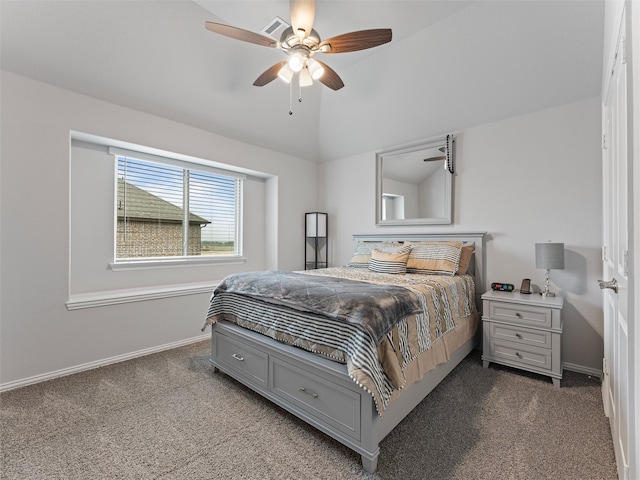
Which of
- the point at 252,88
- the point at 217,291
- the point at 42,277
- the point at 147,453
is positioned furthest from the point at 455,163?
the point at 42,277

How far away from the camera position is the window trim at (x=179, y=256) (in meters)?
3.17

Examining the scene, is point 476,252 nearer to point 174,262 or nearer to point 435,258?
point 435,258

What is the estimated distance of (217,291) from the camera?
8.54 feet

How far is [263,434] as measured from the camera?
1.80 m

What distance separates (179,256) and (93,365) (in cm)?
143

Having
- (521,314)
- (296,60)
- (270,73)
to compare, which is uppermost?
(270,73)

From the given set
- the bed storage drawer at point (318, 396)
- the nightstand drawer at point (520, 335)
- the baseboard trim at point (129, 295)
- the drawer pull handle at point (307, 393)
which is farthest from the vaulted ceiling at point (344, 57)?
the drawer pull handle at point (307, 393)

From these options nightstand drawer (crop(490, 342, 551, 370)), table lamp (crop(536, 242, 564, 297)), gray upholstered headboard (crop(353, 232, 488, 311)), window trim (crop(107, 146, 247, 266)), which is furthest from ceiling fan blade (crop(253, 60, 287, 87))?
nightstand drawer (crop(490, 342, 551, 370))

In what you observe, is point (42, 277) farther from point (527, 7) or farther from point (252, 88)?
point (527, 7)

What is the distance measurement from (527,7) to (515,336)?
2.63 metres

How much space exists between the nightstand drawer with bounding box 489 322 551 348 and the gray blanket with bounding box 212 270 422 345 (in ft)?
3.89

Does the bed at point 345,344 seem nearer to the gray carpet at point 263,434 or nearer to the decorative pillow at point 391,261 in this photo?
the gray carpet at point 263,434

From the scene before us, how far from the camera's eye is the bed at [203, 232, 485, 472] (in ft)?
5.10

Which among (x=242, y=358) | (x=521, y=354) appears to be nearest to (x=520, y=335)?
(x=521, y=354)
